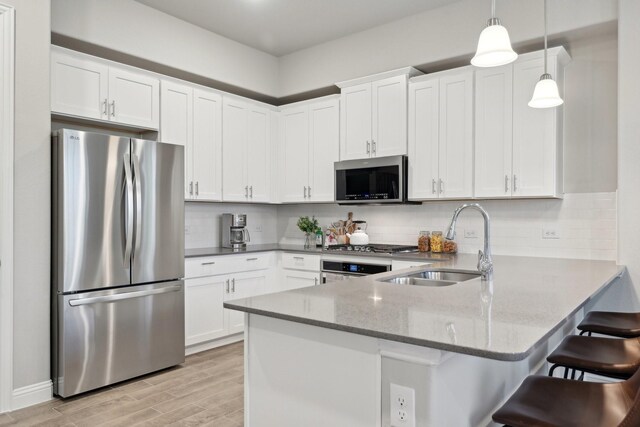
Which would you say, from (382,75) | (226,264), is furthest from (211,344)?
(382,75)

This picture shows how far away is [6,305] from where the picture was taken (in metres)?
2.86

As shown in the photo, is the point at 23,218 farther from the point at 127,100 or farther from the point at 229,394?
the point at 229,394

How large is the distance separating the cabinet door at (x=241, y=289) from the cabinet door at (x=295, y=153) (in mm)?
971

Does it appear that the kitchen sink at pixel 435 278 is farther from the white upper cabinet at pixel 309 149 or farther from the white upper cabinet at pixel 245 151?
the white upper cabinet at pixel 245 151

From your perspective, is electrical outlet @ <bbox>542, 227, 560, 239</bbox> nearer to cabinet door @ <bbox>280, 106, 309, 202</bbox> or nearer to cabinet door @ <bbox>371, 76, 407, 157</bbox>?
cabinet door @ <bbox>371, 76, 407, 157</bbox>

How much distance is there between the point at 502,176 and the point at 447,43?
127cm

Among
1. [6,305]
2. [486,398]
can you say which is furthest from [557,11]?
[6,305]

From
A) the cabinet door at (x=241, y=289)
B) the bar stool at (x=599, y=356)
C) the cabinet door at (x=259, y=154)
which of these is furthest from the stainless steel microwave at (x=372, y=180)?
the bar stool at (x=599, y=356)

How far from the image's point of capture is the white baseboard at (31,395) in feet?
9.47

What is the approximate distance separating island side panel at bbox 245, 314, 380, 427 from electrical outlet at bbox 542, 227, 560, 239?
279cm

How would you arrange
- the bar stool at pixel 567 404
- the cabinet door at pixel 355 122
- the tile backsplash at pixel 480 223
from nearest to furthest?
the bar stool at pixel 567 404 < the tile backsplash at pixel 480 223 < the cabinet door at pixel 355 122

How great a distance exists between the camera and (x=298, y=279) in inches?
181

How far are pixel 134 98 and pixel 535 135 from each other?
10.7ft

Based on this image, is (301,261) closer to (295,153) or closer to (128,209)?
(295,153)
